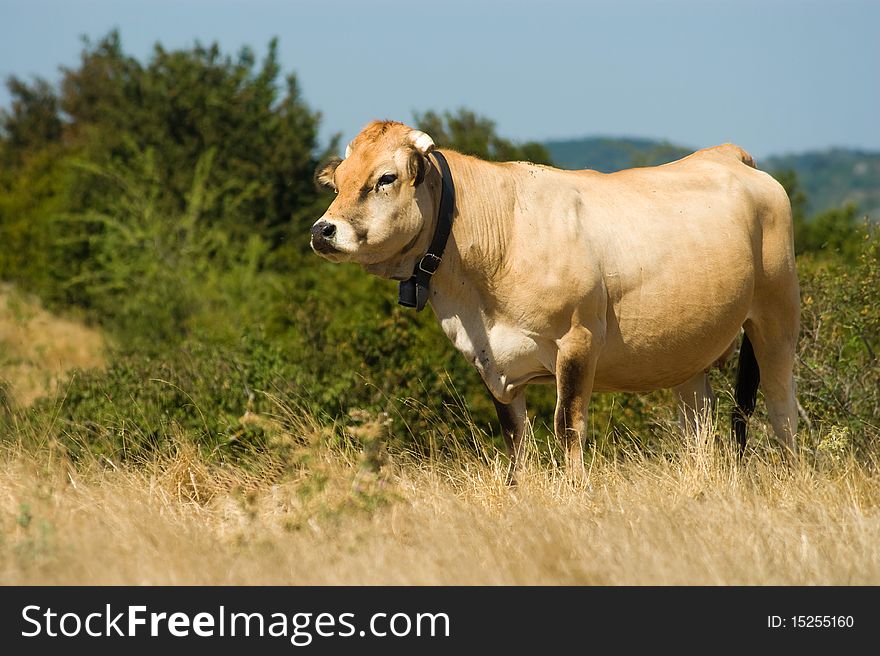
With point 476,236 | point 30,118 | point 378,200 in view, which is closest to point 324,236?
point 378,200

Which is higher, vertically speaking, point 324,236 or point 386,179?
point 386,179

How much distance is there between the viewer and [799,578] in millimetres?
4922

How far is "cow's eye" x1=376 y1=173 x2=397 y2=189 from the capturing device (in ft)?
20.6

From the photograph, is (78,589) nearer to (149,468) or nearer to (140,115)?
(149,468)

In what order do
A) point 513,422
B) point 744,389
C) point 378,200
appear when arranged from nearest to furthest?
point 378,200
point 513,422
point 744,389

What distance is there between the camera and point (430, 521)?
566 cm

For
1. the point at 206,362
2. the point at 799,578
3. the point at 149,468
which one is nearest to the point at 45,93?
the point at 206,362

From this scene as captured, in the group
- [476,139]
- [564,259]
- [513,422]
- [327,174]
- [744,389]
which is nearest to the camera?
[564,259]

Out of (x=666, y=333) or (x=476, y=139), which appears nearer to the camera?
(x=666, y=333)

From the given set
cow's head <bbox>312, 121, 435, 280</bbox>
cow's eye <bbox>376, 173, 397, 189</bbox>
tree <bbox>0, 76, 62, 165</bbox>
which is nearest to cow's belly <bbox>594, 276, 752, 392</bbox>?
cow's head <bbox>312, 121, 435, 280</bbox>

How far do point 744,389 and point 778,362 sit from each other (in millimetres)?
399

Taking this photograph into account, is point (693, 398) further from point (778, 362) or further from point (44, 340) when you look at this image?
point (44, 340)

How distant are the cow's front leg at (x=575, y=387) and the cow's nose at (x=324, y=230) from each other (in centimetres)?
136

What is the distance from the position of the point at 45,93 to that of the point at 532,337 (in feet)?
151
